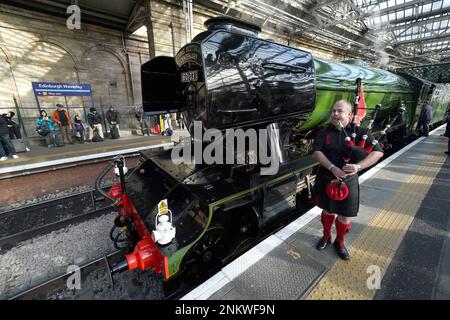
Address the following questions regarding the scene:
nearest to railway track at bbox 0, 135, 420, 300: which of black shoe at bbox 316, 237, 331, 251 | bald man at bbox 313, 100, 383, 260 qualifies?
black shoe at bbox 316, 237, 331, 251

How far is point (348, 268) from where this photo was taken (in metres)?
1.99

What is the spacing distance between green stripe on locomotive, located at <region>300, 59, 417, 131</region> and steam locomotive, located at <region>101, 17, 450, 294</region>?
28 mm

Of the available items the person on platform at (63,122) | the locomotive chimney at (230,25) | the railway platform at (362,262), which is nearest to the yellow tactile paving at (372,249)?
the railway platform at (362,262)

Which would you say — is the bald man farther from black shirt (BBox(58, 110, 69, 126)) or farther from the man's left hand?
black shirt (BBox(58, 110, 69, 126))

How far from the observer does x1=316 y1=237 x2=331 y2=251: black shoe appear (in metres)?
2.24

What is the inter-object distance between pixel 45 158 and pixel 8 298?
4.32 m

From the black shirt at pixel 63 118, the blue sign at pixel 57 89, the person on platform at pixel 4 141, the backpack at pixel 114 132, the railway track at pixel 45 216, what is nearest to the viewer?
the railway track at pixel 45 216

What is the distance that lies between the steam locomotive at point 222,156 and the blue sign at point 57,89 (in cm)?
915

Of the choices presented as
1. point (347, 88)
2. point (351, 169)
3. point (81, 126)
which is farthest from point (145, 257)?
point (81, 126)

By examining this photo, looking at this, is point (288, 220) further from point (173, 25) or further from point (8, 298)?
point (173, 25)

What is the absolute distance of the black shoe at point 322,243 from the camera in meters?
2.24

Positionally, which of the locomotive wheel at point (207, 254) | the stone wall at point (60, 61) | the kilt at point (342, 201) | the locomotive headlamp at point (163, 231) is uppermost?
the stone wall at point (60, 61)

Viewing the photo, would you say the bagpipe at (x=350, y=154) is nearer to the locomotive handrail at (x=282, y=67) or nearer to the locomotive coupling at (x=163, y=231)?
the locomotive handrail at (x=282, y=67)

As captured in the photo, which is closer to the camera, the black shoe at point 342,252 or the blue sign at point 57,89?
the black shoe at point 342,252
